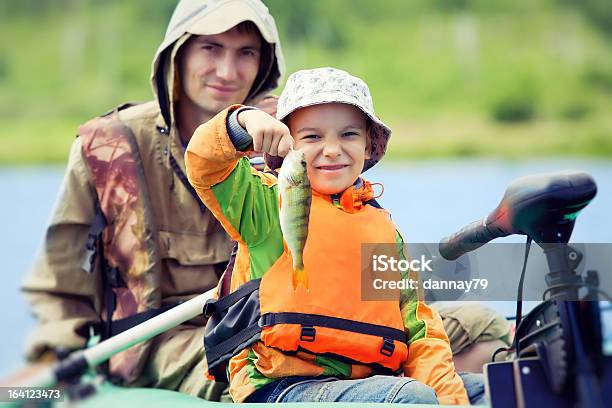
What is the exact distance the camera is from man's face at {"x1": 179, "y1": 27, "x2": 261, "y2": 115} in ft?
9.84

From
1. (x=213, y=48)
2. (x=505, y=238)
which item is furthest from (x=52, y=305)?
(x=505, y=238)

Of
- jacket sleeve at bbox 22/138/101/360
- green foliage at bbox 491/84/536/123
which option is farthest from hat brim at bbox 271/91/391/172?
green foliage at bbox 491/84/536/123

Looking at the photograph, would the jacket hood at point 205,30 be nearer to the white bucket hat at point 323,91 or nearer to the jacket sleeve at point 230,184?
the white bucket hat at point 323,91

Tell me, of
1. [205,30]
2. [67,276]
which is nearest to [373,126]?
[205,30]

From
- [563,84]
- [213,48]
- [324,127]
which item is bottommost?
[324,127]

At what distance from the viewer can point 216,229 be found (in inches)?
120

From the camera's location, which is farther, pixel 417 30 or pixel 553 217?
pixel 417 30

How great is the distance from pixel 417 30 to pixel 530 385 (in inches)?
709

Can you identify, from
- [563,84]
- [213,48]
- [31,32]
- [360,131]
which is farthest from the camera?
[31,32]

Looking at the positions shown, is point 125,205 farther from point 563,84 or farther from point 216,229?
point 563,84

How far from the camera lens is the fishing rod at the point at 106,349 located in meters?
2.12

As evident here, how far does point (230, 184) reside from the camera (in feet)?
7.04

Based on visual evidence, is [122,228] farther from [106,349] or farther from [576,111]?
[576,111]

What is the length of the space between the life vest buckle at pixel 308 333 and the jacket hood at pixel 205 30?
1091 millimetres
